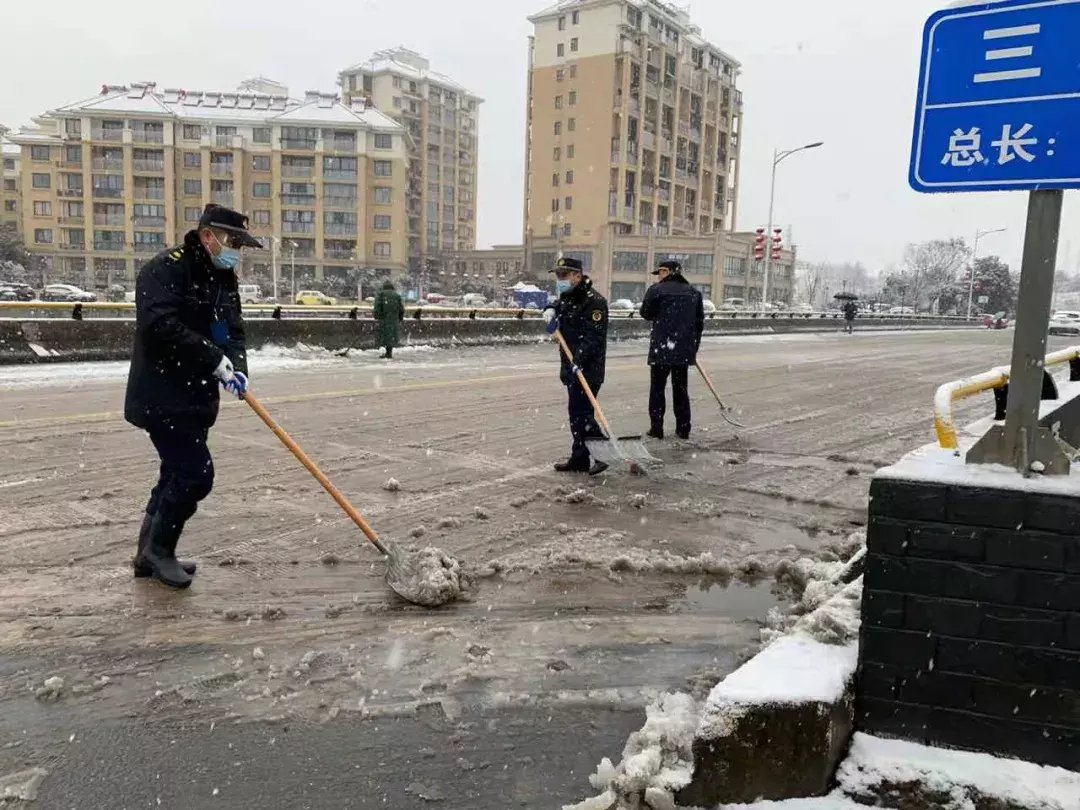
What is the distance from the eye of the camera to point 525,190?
282 ft

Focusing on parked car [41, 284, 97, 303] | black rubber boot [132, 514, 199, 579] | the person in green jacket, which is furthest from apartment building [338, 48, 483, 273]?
black rubber boot [132, 514, 199, 579]

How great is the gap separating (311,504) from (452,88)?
10489cm

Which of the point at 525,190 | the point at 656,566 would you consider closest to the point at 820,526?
the point at 656,566

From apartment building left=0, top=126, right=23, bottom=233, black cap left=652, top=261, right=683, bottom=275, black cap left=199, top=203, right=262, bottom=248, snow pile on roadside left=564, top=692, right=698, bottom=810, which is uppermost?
apartment building left=0, top=126, right=23, bottom=233

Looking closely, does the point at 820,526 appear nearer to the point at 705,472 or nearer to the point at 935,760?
the point at 705,472

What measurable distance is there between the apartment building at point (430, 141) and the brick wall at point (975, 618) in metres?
90.9

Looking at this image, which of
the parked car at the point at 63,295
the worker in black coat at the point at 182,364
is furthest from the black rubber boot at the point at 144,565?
the parked car at the point at 63,295

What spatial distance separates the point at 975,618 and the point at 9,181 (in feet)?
319

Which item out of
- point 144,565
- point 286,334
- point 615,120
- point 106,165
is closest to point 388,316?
point 286,334

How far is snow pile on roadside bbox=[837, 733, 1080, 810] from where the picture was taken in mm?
2379

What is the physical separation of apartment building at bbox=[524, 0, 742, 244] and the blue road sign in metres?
75.4

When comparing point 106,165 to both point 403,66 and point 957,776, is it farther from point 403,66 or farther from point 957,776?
point 957,776

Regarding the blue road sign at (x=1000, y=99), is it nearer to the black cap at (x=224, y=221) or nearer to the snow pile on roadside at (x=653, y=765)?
the snow pile on roadside at (x=653, y=765)

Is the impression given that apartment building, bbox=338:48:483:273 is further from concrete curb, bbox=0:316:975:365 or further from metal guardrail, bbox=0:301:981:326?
concrete curb, bbox=0:316:975:365
